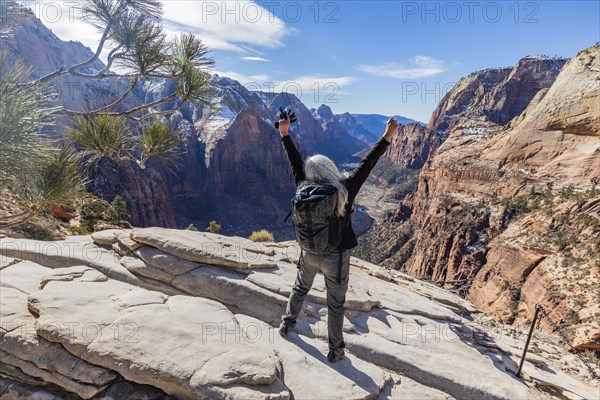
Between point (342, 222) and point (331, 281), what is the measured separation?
2.48ft

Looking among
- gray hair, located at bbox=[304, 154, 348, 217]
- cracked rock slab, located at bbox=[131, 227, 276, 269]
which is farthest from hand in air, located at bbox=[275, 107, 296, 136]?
cracked rock slab, located at bbox=[131, 227, 276, 269]


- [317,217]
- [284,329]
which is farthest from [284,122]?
[284,329]

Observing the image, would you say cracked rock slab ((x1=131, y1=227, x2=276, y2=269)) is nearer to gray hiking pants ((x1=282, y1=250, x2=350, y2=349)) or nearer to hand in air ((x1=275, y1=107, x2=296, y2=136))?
gray hiking pants ((x1=282, y1=250, x2=350, y2=349))

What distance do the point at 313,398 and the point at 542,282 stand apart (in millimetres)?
22198

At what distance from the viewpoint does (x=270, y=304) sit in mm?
5609

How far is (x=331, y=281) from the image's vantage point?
3.80 metres

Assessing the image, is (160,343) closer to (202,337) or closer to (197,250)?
(202,337)

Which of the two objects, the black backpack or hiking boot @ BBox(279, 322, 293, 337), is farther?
hiking boot @ BBox(279, 322, 293, 337)

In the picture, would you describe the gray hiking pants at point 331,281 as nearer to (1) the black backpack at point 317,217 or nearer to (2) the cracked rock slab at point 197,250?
(1) the black backpack at point 317,217

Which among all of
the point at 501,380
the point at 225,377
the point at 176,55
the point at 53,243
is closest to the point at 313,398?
the point at 225,377

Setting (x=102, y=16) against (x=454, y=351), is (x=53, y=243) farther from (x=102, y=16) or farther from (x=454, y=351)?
(x=454, y=351)

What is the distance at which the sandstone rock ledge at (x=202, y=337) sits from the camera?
351 centimetres

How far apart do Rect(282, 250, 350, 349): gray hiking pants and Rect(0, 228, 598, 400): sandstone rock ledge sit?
0.55 metres

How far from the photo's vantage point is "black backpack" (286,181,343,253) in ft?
11.2
